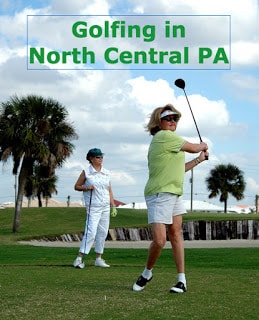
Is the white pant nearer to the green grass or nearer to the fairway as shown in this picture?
the green grass

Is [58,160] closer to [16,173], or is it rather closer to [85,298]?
[16,173]

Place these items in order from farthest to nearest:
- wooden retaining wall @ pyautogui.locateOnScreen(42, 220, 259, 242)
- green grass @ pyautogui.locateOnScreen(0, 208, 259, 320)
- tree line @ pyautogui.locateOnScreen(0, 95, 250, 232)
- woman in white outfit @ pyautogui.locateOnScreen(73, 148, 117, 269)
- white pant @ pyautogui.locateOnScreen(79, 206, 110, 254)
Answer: tree line @ pyautogui.locateOnScreen(0, 95, 250, 232), wooden retaining wall @ pyautogui.locateOnScreen(42, 220, 259, 242), white pant @ pyautogui.locateOnScreen(79, 206, 110, 254), woman in white outfit @ pyautogui.locateOnScreen(73, 148, 117, 269), green grass @ pyautogui.locateOnScreen(0, 208, 259, 320)

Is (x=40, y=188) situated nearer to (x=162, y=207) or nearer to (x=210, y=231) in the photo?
(x=210, y=231)

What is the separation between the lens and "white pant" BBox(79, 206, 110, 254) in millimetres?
13852

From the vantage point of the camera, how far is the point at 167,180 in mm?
8766

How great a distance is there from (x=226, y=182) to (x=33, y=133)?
5022 cm

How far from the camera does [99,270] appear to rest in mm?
12727

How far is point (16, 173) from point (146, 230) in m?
10.7

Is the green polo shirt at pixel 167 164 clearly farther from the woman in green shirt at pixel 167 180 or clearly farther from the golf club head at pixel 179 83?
A: the golf club head at pixel 179 83

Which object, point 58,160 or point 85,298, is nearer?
point 85,298

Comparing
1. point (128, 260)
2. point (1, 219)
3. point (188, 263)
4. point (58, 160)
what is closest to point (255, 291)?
point (188, 263)

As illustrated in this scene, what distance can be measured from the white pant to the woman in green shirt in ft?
16.2

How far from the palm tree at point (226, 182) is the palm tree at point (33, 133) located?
48513 mm

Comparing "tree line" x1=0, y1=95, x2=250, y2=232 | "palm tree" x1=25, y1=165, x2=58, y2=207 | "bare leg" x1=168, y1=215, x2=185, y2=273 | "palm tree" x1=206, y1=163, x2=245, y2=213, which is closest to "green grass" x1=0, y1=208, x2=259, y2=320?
"bare leg" x1=168, y1=215, x2=185, y2=273
